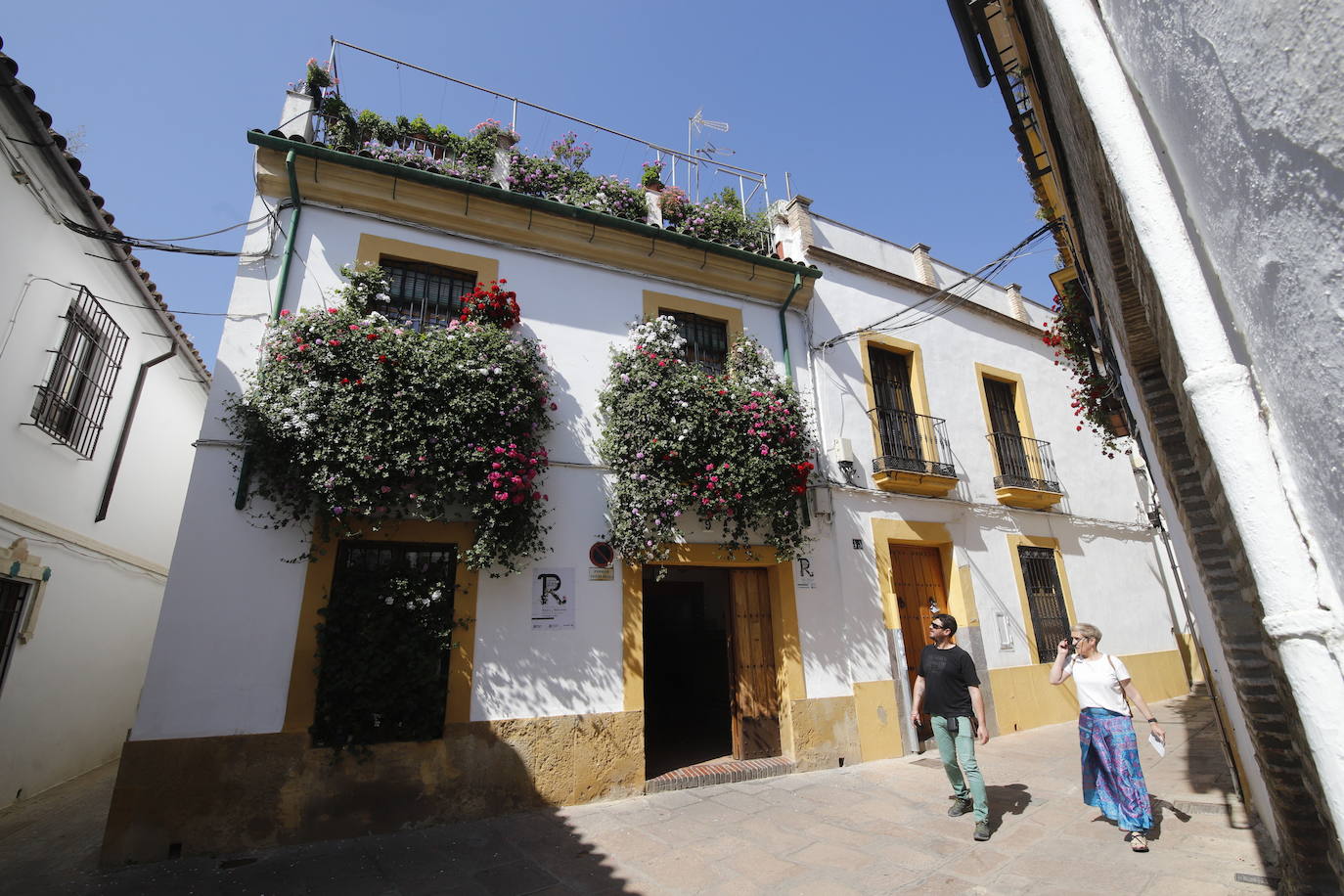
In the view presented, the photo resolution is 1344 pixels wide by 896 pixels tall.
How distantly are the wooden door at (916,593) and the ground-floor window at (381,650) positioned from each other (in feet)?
17.7

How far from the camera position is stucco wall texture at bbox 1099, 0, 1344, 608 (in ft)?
3.39

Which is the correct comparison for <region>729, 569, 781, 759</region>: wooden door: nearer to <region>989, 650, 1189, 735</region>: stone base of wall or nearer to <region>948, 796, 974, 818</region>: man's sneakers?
<region>948, 796, 974, 818</region>: man's sneakers

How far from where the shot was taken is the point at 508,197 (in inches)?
265

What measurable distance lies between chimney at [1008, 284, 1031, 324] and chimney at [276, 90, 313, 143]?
36.7 feet

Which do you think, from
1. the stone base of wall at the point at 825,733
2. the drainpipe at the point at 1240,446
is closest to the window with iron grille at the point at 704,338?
the stone base of wall at the point at 825,733

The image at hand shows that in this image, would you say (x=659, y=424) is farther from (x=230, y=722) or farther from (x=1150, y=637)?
(x=1150, y=637)

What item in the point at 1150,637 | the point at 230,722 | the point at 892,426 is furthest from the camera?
the point at 1150,637

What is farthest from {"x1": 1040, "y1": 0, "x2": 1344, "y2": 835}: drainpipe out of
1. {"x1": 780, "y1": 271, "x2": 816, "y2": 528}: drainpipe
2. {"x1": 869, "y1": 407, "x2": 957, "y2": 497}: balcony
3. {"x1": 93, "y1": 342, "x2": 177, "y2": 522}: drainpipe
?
{"x1": 93, "y1": 342, "x2": 177, "y2": 522}: drainpipe

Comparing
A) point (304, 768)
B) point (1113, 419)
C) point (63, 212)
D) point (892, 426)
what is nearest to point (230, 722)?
point (304, 768)

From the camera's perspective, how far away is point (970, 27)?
199 inches

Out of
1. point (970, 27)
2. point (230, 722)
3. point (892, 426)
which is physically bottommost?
point (230, 722)

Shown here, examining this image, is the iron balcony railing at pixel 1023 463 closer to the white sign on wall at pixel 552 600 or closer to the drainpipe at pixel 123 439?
the white sign on wall at pixel 552 600

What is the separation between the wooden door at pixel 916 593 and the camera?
7984mm

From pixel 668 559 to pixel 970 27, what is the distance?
216 inches
